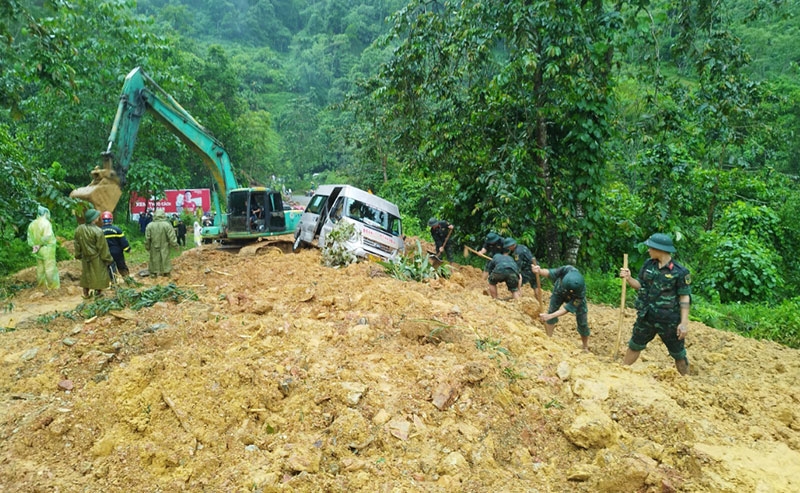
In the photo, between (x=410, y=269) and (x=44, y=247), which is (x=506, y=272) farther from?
(x=44, y=247)

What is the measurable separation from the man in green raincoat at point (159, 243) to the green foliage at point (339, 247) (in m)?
2.82

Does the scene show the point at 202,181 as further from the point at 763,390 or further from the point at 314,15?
the point at 314,15

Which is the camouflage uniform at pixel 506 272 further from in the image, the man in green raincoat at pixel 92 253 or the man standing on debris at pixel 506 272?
the man in green raincoat at pixel 92 253

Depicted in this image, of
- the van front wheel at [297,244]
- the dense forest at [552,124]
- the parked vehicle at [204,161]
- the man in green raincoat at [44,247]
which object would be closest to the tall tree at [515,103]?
the dense forest at [552,124]

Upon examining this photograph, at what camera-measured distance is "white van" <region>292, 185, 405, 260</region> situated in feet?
32.3

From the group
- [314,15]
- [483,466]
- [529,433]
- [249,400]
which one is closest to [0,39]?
[249,400]

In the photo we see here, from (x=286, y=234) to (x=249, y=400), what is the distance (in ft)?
34.2

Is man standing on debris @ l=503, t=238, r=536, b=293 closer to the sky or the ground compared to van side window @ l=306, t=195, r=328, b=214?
closer to the ground

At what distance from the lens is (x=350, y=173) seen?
103 feet

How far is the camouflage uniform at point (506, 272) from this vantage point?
7.82 meters

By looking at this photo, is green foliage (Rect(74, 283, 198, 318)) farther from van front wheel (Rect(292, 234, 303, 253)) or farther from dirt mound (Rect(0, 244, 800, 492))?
van front wheel (Rect(292, 234, 303, 253))

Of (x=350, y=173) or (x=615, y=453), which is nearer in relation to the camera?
(x=615, y=453)

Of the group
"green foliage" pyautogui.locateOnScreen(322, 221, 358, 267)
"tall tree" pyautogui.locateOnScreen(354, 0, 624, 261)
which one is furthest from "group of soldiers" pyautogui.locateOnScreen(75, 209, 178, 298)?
"tall tree" pyautogui.locateOnScreen(354, 0, 624, 261)

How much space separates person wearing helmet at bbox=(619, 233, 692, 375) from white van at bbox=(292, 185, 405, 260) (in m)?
5.31
